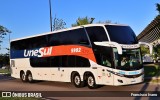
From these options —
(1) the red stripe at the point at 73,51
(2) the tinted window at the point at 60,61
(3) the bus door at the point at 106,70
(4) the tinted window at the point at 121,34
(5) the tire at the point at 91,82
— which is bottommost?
(5) the tire at the point at 91,82

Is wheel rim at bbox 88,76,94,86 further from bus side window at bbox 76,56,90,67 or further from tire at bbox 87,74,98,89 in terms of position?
bus side window at bbox 76,56,90,67

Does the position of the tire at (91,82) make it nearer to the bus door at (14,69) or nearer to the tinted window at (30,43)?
the tinted window at (30,43)

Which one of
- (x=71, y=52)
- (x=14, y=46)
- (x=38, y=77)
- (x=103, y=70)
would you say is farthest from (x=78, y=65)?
(x=14, y=46)

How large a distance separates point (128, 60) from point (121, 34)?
1.50m

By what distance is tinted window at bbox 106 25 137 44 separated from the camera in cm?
1833

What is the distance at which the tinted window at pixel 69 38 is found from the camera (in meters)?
19.7

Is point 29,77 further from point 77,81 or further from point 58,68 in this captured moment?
point 77,81

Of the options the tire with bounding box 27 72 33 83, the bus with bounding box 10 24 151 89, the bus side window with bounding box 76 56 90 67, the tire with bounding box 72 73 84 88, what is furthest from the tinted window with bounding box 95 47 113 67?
the tire with bounding box 27 72 33 83

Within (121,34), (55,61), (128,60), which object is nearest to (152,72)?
(55,61)

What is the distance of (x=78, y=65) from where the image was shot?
20094mm

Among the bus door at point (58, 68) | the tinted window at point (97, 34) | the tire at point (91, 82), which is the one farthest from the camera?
the bus door at point (58, 68)

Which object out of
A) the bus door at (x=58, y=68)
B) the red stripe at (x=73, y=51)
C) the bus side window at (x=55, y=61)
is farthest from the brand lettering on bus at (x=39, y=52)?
the bus door at (x=58, y=68)

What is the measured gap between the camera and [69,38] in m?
21.0

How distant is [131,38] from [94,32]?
2.05 m
